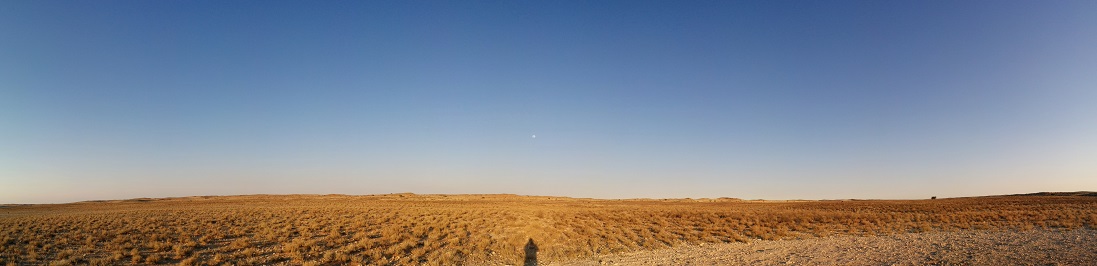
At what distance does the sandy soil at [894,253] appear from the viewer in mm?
13281

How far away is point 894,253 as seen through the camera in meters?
15.1

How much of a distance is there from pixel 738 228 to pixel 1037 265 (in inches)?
631

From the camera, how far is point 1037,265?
12008 millimetres

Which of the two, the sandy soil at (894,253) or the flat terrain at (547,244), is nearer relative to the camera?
the sandy soil at (894,253)

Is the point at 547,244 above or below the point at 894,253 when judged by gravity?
below

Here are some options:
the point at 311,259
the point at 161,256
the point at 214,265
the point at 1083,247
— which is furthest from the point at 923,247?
the point at 161,256

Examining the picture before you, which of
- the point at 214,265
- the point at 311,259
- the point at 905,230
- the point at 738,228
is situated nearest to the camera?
the point at 214,265

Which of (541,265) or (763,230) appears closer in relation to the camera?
(541,265)

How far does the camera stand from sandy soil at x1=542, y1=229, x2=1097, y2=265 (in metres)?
13.3

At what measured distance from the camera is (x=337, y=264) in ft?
54.5

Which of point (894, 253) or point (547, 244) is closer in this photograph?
point (894, 253)

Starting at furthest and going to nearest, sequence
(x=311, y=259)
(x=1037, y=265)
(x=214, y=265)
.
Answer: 1. (x=311, y=259)
2. (x=214, y=265)
3. (x=1037, y=265)

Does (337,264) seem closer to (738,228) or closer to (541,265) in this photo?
(541,265)

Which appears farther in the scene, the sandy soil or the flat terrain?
the flat terrain
